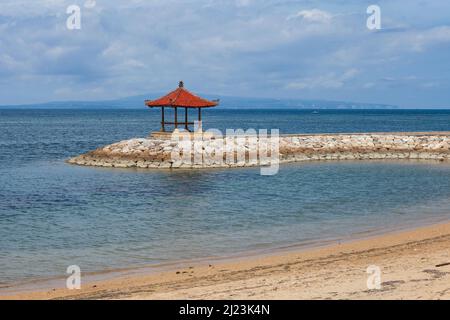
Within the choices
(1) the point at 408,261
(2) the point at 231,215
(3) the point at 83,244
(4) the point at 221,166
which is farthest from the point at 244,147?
(1) the point at 408,261

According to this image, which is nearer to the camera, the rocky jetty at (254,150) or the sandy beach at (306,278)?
the sandy beach at (306,278)

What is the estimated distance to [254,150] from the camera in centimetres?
3919

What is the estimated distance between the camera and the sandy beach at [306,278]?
1025 cm

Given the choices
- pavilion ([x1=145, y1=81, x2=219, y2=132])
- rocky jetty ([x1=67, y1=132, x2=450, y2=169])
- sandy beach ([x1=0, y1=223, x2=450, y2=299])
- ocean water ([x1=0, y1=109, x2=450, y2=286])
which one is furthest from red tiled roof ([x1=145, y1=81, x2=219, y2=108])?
sandy beach ([x1=0, y1=223, x2=450, y2=299])

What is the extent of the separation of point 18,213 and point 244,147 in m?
20.3

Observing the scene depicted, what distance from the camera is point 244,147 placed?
38.9 meters

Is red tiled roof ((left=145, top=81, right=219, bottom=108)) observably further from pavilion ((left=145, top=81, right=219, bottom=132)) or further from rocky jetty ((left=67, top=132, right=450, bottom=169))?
rocky jetty ((left=67, top=132, right=450, bottom=169))

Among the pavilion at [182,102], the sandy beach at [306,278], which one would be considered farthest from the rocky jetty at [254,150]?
the sandy beach at [306,278]

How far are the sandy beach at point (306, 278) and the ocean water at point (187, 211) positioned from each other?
1.33 m

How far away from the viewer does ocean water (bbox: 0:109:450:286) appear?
1512 centimetres

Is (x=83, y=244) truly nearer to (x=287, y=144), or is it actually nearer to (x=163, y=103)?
(x=163, y=103)

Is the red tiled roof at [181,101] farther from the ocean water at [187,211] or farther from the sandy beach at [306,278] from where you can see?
Answer: the sandy beach at [306,278]

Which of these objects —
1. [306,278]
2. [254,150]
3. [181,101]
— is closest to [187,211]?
[306,278]

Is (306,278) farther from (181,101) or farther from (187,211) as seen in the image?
(181,101)
